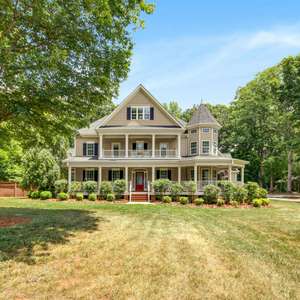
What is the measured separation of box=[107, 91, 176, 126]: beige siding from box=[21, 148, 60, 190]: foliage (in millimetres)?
6510

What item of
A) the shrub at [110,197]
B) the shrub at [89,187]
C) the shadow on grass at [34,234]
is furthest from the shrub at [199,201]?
the shadow on grass at [34,234]

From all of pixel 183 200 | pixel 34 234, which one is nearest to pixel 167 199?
pixel 183 200

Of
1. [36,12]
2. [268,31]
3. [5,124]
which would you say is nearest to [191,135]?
[268,31]

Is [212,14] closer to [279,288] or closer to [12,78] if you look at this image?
[12,78]

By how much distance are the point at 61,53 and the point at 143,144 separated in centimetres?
1813

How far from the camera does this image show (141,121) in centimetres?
2484

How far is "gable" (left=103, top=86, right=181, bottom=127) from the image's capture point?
973 inches

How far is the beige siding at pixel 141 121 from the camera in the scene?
24750 mm

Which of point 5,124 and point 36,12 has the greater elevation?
point 36,12

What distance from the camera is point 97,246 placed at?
7055mm

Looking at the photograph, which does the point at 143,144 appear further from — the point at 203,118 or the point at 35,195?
the point at 35,195

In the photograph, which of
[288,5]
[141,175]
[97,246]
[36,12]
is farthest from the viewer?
[141,175]

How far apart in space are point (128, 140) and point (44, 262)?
1992 centimetres

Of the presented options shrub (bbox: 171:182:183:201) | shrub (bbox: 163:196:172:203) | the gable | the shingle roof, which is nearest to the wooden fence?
the gable
